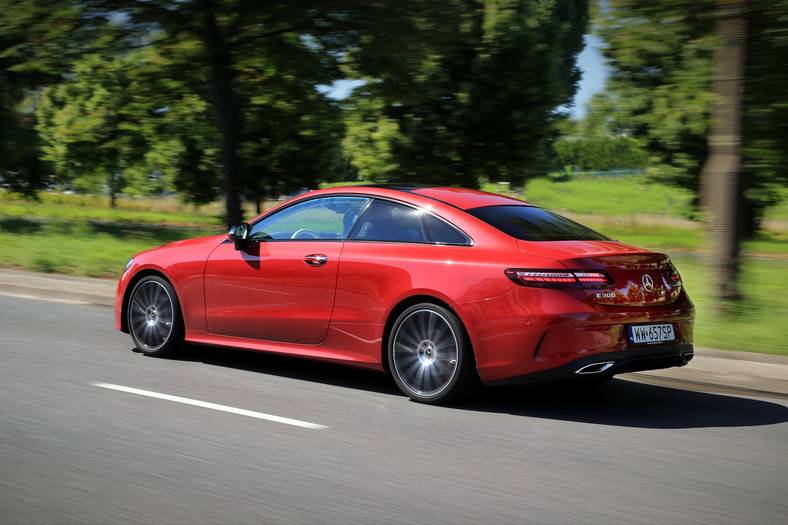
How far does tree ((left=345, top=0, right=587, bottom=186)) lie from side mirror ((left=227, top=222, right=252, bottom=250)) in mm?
17920

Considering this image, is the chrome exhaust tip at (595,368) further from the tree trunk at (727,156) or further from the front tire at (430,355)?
the tree trunk at (727,156)

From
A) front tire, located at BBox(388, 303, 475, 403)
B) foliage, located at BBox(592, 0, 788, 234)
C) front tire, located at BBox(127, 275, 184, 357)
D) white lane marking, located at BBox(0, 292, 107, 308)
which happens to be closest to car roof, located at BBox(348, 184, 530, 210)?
front tire, located at BBox(388, 303, 475, 403)

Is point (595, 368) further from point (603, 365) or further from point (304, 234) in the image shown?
point (304, 234)

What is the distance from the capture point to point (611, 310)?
18.9 feet

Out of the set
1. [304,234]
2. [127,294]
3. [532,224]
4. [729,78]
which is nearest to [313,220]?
[304,234]

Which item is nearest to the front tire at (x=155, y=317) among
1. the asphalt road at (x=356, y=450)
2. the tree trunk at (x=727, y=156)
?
the asphalt road at (x=356, y=450)

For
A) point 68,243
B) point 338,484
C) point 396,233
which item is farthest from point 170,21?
point 338,484

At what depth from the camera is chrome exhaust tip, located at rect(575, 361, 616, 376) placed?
225 inches

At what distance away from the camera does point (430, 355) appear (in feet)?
20.4

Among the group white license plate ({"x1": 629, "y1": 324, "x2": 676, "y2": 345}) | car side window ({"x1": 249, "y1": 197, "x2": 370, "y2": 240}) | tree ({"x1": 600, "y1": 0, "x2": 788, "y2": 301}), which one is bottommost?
white license plate ({"x1": 629, "y1": 324, "x2": 676, "y2": 345})

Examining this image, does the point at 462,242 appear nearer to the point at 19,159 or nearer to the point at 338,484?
the point at 338,484

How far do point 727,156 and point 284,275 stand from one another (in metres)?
5.24

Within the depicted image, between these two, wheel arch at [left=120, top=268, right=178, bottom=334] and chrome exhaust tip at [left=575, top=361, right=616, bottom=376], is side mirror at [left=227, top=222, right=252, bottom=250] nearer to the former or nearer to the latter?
wheel arch at [left=120, top=268, right=178, bottom=334]

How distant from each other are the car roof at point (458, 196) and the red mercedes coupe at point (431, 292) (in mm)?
20
